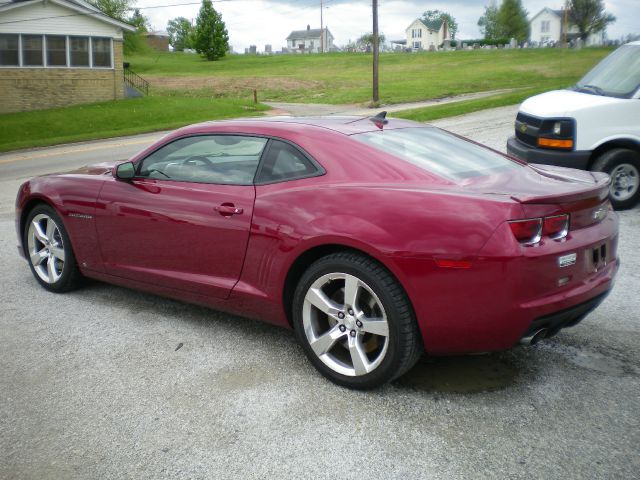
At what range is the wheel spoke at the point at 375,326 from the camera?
11.9 feet

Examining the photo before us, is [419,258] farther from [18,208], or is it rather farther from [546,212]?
[18,208]

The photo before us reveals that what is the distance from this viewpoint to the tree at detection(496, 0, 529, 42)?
347ft

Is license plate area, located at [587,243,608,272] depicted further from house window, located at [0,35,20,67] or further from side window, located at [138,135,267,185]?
house window, located at [0,35,20,67]

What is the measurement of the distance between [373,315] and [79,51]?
35.9 metres

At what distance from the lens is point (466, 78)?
1866 inches

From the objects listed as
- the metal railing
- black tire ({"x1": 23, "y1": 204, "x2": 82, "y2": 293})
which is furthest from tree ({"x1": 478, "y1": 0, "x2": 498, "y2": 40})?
black tire ({"x1": 23, "y1": 204, "x2": 82, "y2": 293})

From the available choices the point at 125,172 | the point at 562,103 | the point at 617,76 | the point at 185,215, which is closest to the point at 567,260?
the point at 185,215

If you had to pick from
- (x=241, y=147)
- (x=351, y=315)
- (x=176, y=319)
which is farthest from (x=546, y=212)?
(x=176, y=319)

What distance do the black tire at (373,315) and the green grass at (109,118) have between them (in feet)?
70.5

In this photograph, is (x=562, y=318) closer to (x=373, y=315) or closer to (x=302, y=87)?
(x=373, y=315)

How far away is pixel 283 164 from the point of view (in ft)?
13.8

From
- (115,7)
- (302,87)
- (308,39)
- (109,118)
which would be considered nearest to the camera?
(109,118)

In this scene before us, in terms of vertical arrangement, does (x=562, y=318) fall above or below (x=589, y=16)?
below

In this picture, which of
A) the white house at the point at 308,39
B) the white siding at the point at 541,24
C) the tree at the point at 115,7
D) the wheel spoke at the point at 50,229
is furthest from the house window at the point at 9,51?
the white house at the point at 308,39
